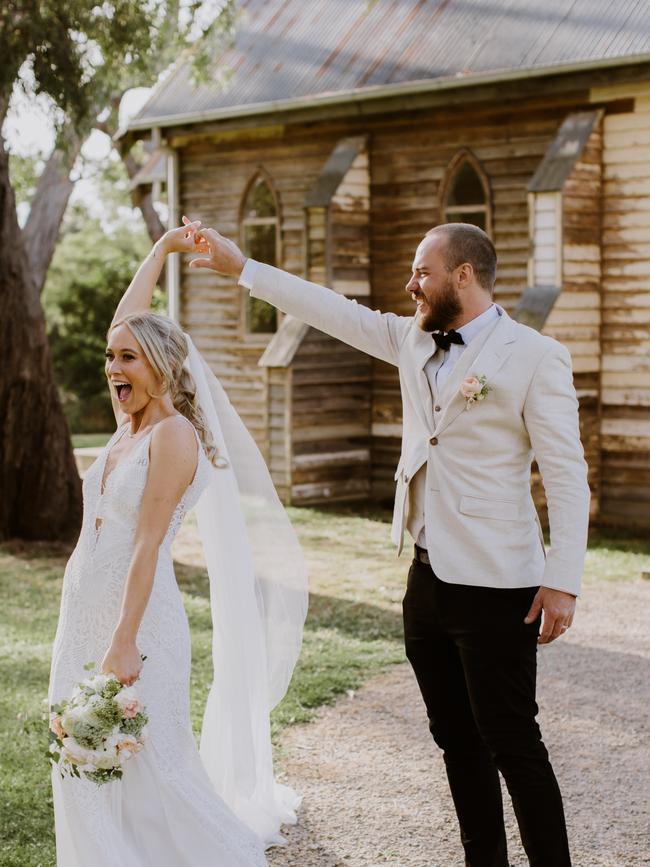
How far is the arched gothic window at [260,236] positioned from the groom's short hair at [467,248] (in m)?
12.4

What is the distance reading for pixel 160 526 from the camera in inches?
144

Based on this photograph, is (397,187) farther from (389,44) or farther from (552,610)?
(552,610)

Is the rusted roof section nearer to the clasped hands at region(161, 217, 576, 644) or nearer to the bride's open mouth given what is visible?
the clasped hands at region(161, 217, 576, 644)

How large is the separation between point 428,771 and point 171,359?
2.70 m

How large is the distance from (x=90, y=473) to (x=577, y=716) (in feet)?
11.7

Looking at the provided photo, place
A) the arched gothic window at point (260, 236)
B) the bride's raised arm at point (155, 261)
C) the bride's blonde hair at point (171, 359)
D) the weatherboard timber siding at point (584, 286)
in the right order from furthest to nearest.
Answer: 1. the arched gothic window at point (260, 236)
2. the weatherboard timber siding at point (584, 286)
3. the bride's raised arm at point (155, 261)
4. the bride's blonde hair at point (171, 359)

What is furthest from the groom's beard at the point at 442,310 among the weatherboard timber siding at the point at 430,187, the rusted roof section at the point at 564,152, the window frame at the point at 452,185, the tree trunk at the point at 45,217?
the tree trunk at the point at 45,217

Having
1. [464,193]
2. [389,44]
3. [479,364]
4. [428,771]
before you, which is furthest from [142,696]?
[389,44]

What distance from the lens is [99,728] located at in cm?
340

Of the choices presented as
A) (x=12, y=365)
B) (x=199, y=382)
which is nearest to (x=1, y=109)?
(x=12, y=365)

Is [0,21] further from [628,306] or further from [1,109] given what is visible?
[628,306]

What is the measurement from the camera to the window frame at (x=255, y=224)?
52.3ft

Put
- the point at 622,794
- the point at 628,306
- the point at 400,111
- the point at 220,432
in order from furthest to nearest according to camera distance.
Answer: the point at 400,111 < the point at 628,306 < the point at 622,794 < the point at 220,432

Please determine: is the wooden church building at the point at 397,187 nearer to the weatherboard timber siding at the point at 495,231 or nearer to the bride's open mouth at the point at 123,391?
the weatherboard timber siding at the point at 495,231
